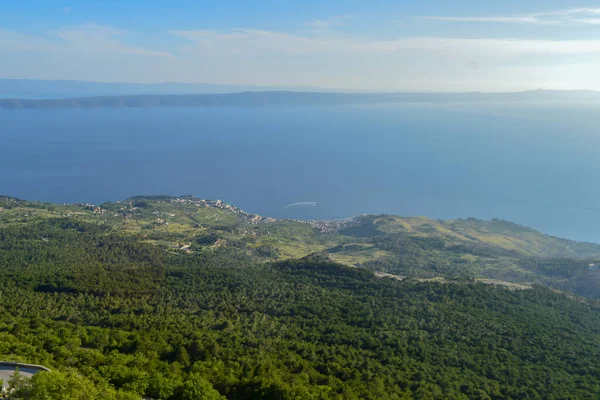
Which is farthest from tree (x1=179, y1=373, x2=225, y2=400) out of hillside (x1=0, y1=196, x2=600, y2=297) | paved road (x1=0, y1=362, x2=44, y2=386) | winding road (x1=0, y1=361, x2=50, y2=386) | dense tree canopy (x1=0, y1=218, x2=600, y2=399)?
hillside (x1=0, y1=196, x2=600, y2=297)

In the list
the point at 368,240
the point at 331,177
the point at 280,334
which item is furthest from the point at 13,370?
the point at 331,177

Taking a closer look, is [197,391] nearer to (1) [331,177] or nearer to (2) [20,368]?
(2) [20,368]

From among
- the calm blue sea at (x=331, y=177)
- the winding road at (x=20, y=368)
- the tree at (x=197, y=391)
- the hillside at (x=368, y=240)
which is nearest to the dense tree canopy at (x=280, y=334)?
the tree at (x=197, y=391)

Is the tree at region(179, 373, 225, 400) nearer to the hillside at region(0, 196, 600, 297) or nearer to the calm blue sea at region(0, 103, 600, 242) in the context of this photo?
the hillside at region(0, 196, 600, 297)

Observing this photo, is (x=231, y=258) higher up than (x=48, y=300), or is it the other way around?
(x=48, y=300)

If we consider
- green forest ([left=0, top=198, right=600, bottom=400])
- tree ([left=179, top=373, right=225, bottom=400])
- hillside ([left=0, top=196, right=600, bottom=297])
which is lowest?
hillside ([left=0, top=196, right=600, bottom=297])

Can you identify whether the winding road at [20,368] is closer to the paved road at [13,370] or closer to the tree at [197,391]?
the paved road at [13,370]

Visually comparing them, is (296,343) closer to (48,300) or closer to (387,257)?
(48,300)

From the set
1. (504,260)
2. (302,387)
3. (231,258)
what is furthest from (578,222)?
(302,387)
